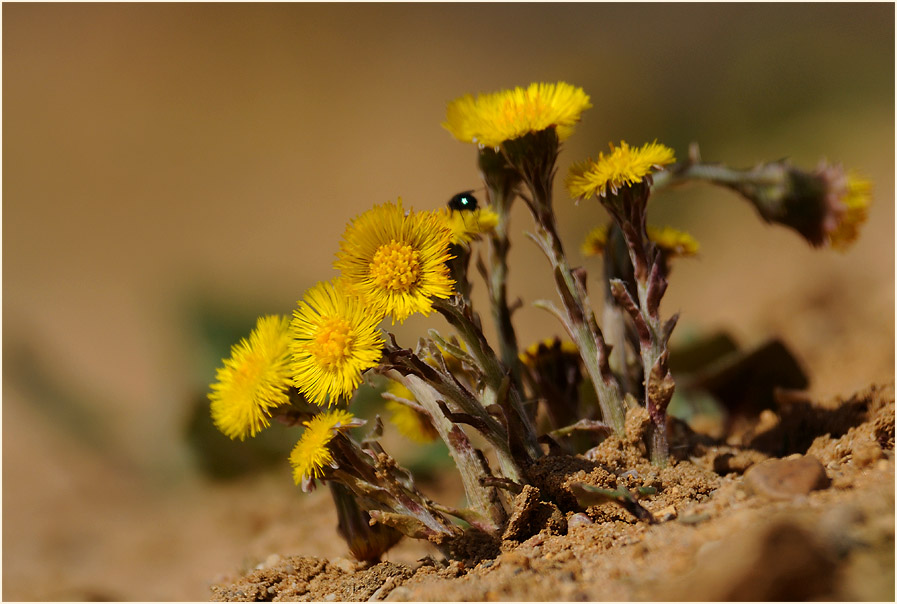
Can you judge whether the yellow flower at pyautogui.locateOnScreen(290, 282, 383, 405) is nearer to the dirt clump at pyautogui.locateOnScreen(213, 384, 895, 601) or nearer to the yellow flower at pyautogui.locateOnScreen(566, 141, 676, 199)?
the dirt clump at pyautogui.locateOnScreen(213, 384, 895, 601)

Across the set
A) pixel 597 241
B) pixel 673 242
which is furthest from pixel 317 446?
pixel 673 242

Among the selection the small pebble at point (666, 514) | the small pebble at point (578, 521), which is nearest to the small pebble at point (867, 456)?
the small pebble at point (666, 514)

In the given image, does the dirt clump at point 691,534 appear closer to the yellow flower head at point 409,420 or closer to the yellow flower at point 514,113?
the yellow flower head at point 409,420

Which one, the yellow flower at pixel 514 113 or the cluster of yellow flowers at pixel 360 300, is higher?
the yellow flower at pixel 514 113

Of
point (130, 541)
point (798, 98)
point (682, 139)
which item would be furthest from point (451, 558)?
point (798, 98)

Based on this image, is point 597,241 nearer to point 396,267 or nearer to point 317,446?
point 396,267
